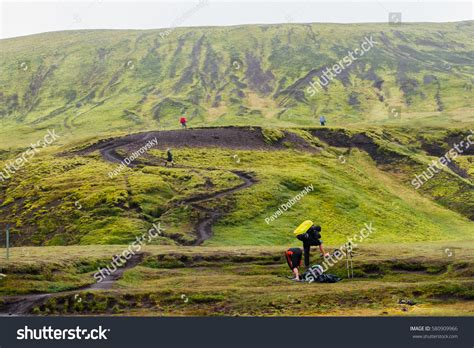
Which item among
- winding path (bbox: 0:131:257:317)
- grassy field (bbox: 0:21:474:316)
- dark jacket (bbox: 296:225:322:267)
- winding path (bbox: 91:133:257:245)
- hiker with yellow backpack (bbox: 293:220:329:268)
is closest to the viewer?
grassy field (bbox: 0:21:474:316)

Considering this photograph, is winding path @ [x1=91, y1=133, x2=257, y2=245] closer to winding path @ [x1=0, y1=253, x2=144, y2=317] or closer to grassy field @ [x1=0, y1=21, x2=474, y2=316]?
grassy field @ [x1=0, y1=21, x2=474, y2=316]

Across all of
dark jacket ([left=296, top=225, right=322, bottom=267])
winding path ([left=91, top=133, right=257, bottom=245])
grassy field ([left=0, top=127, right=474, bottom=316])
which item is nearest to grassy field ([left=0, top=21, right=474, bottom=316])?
grassy field ([left=0, top=127, right=474, bottom=316])

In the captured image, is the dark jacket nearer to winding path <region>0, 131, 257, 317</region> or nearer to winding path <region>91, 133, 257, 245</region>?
winding path <region>0, 131, 257, 317</region>

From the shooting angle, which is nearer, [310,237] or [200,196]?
[310,237]

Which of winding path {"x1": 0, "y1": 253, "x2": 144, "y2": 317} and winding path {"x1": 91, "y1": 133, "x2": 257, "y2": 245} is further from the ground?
winding path {"x1": 91, "y1": 133, "x2": 257, "y2": 245}

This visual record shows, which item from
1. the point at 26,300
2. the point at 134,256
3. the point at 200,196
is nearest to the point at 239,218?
the point at 200,196

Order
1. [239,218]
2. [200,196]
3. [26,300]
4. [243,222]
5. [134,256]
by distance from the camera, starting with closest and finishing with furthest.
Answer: [26,300], [134,256], [243,222], [239,218], [200,196]

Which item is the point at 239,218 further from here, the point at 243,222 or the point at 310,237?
the point at 310,237

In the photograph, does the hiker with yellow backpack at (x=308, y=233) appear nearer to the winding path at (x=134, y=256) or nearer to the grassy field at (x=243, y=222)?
the grassy field at (x=243, y=222)

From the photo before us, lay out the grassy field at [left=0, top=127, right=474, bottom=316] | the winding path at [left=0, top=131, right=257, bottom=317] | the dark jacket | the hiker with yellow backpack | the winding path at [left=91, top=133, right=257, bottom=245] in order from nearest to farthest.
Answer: the grassy field at [left=0, top=127, right=474, bottom=316] < the winding path at [left=0, top=131, right=257, bottom=317] < the hiker with yellow backpack < the dark jacket < the winding path at [left=91, top=133, right=257, bottom=245]

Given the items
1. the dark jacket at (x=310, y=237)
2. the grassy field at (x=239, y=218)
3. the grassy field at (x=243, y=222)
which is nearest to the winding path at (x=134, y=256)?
the grassy field at (x=239, y=218)

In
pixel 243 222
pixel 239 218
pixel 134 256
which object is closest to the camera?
pixel 134 256

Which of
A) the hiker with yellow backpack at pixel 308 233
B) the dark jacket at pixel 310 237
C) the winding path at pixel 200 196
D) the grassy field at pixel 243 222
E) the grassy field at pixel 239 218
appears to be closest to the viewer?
the grassy field at pixel 243 222

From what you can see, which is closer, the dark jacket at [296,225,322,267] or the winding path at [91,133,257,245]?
the dark jacket at [296,225,322,267]
